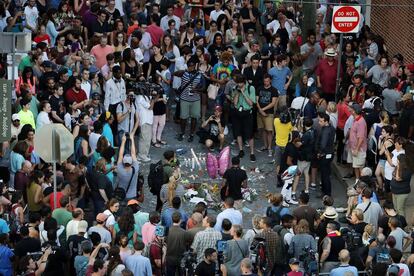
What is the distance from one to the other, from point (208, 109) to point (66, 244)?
8662 millimetres

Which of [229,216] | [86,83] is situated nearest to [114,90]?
[86,83]

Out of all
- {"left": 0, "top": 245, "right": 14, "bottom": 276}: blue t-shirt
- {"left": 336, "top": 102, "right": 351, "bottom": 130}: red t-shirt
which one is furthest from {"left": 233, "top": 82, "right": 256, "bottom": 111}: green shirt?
{"left": 0, "top": 245, "right": 14, "bottom": 276}: blue t-shirt

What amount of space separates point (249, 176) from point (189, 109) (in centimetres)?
200

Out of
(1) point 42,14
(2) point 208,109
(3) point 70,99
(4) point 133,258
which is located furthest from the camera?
(1) point 42,14

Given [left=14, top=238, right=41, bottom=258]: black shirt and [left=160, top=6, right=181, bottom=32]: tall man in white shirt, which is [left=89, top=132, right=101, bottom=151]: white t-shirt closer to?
[left=14, top=238, right=41, bottom=258]: black shirt

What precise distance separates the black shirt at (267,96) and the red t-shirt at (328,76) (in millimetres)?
1946

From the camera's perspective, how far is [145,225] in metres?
20.8

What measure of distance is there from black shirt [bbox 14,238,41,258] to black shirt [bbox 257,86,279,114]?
7789mm

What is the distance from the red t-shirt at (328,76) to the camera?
92.6 feet

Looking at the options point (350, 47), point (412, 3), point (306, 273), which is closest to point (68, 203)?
point (306, 273)

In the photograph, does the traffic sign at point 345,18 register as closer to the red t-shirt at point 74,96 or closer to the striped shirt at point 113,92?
the striped shirt at point 113,92

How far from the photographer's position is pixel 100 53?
27781 millimetres

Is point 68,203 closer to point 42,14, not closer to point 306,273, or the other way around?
point 306,273

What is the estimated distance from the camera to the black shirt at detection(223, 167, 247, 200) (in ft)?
77.6
